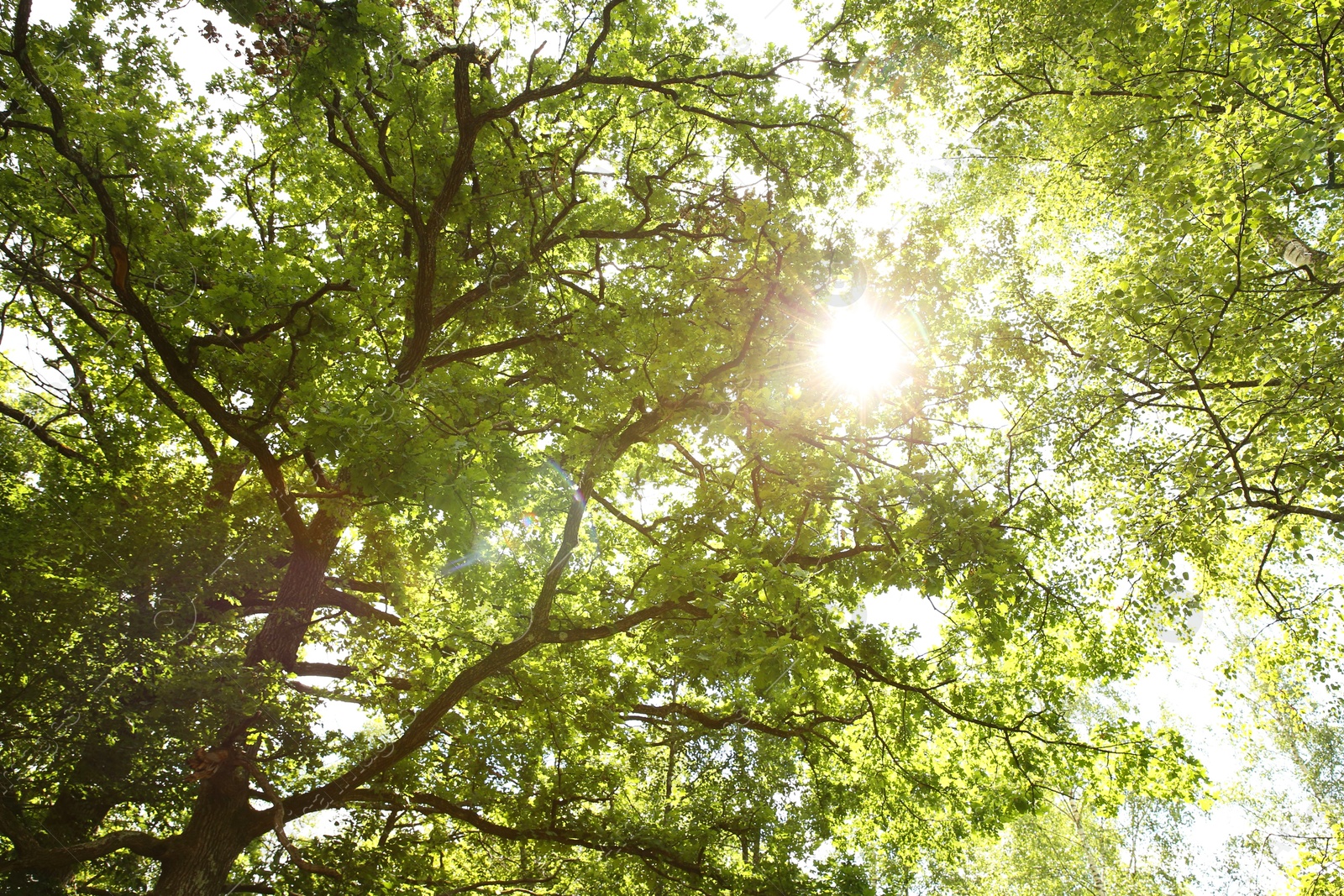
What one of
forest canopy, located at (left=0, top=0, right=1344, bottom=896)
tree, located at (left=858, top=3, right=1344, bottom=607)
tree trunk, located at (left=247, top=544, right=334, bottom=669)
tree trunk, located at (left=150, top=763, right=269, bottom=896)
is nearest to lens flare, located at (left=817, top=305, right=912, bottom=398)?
forest canopy, located at (left=0, top=0, right=1344, bottom=896)

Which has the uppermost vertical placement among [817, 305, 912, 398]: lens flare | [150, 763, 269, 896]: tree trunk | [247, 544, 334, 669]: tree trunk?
[817, 305, 912, 398]: lens flare

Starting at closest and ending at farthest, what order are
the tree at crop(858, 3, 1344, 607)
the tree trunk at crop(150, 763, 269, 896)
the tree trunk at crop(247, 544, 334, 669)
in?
the tree at crop(858, 3, 1344, 607) < the tree trunk at crop(150, 763, 269, 896) < the tree trunk at crop(247, 544, 334, 669)

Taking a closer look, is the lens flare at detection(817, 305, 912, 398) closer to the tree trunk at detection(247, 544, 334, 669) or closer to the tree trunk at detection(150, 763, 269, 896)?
the tree trunk at detection(247, 544, 334, 669)

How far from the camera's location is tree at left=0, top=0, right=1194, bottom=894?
19.1 ft

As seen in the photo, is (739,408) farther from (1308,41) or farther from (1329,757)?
(1329,757)

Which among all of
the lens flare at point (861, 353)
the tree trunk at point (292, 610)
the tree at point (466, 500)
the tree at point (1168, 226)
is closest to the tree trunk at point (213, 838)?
the tree at point (466, 500)

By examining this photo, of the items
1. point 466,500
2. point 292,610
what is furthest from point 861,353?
point 292,610

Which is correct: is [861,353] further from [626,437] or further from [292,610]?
[292,610]

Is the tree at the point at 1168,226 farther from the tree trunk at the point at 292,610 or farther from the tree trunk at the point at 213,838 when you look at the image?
the tree trunk at the point at 213,838

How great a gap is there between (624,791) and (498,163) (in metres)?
8.88

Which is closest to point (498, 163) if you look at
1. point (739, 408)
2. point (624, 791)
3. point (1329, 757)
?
point (739, 408)

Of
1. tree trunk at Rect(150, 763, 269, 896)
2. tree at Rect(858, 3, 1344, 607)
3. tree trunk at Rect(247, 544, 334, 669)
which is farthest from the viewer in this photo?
tree trunk at Rect(247, 544, 334, 669)

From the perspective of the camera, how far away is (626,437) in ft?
20.5

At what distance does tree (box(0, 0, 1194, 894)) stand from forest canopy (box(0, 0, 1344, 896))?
7 centimetres
